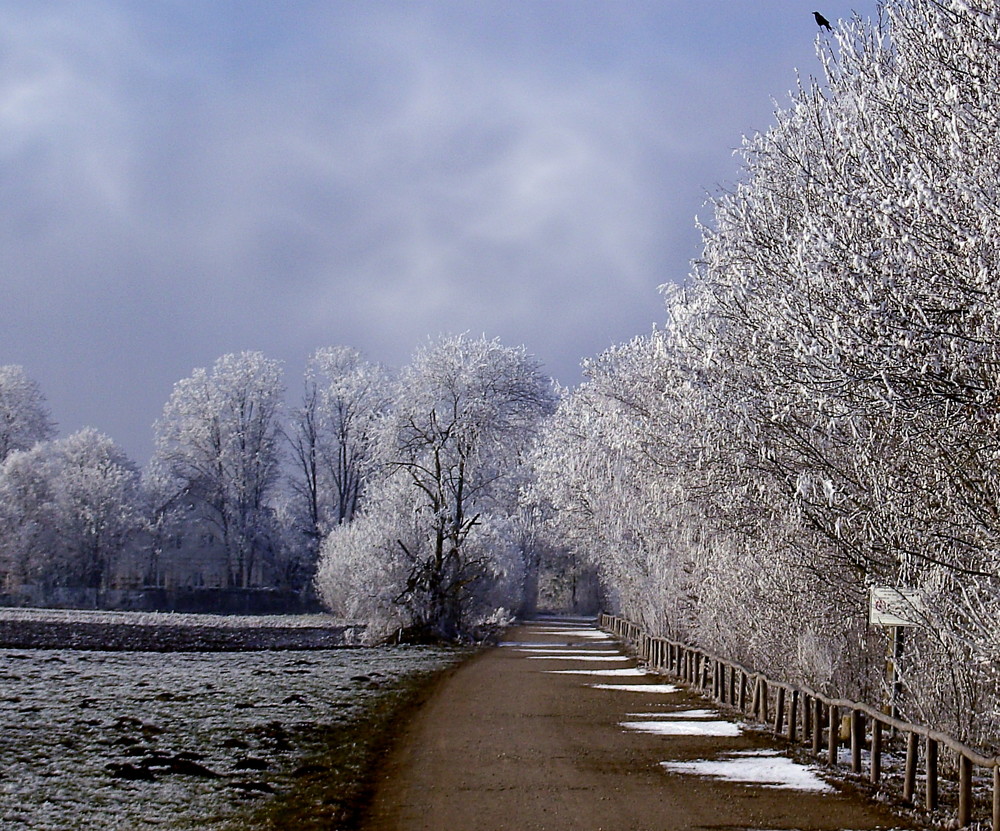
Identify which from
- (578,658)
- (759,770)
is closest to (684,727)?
(759,770)

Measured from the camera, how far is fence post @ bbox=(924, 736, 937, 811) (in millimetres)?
9234

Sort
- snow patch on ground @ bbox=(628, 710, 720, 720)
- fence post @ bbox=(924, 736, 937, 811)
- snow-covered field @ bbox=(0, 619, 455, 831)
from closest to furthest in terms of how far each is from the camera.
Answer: snow-covered field @ bbox=(0, 619, 455, 831), fence post @ bbox=(924, 736, 937, 811), snow patch on ground @ bbox=(628, 710, 720, 720)

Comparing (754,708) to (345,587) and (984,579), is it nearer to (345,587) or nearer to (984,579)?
(984,579)

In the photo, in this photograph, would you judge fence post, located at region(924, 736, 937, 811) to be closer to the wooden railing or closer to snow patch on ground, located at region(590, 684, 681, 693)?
the wooden railing

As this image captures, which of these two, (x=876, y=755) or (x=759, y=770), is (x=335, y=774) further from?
(x=876, y=755)

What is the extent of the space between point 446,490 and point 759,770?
24321 millimetres

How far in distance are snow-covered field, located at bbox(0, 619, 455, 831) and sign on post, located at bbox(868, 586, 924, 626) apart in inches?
230

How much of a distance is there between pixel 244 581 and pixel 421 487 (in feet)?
102

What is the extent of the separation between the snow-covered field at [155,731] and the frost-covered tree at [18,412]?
39031 millimetres

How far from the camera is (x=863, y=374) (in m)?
8.56

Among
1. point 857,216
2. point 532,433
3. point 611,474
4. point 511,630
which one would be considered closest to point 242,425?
point 511,630

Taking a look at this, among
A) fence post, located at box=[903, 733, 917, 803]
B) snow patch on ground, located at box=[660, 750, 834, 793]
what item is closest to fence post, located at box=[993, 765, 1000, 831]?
fence post, located at box=[903, 733, 917, 803]

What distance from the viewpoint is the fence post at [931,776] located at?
364 inches

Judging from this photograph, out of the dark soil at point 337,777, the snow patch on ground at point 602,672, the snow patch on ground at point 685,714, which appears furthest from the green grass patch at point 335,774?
the snow patch on ground at point 602,672
